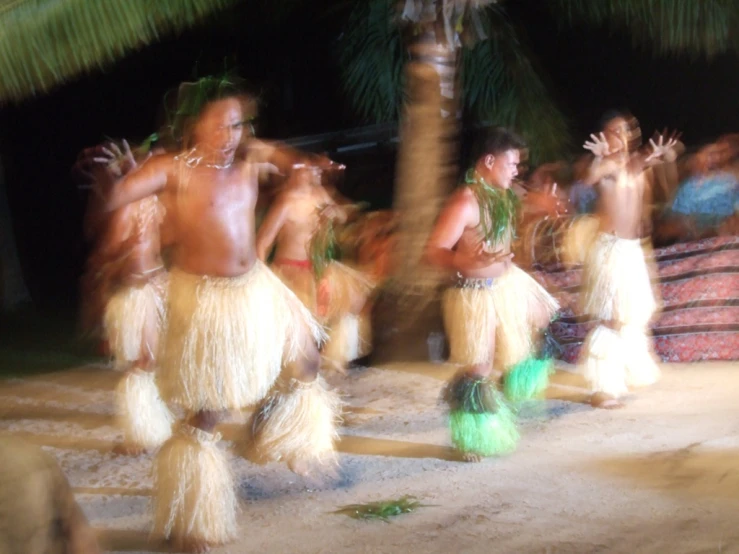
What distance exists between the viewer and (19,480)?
67.6 inches

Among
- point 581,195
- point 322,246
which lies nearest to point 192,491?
point 322,246

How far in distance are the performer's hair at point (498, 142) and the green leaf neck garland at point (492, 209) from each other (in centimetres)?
14

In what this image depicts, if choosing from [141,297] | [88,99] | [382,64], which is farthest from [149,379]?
[88,99]

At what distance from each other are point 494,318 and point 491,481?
0.81m

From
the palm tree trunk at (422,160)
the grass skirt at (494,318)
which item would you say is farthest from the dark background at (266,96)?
the grass skirt at (494,318)

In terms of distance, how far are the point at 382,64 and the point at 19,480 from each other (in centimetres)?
775

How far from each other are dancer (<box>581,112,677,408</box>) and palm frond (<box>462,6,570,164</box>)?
2.74m

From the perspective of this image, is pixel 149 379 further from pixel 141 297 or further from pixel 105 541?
pixel 105 541

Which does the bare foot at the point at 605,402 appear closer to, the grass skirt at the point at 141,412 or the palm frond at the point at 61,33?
the grass skirt at the point at 141,412

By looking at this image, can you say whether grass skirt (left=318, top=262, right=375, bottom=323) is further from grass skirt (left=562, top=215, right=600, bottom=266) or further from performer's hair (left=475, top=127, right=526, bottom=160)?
performer's hair (left=475, top=127, right=526, bottom=160)

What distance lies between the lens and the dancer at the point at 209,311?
11.8 ft

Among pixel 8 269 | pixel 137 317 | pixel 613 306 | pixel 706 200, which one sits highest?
pixel 8 269

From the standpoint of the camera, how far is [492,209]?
4648mm

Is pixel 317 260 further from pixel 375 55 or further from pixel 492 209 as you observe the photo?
pixel 375 55
